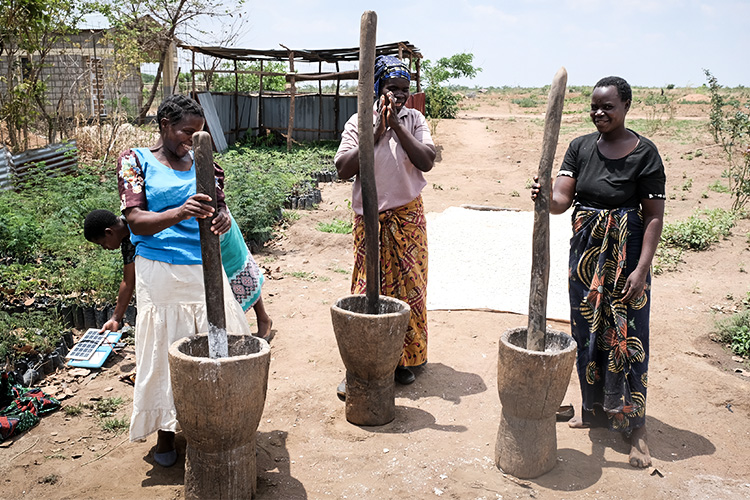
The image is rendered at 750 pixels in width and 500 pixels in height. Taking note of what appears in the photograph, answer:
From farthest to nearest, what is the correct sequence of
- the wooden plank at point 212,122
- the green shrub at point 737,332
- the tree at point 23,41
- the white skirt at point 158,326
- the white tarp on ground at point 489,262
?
the wooden plank at point 212,122 < the tree at point 23,41 < the white tarp on ground at point 489,262 < the green shrub at point 737,332 < the white skirt at point 158,326

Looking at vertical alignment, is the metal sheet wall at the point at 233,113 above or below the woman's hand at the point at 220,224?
above

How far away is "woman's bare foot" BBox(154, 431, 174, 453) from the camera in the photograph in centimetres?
283

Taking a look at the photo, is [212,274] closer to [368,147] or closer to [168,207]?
[168,207]

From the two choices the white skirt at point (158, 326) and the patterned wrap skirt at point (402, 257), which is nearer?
the white skirt at point (158, 326)

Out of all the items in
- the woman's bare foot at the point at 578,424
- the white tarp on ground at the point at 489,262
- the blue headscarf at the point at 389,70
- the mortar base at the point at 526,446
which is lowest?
the woman's bare foot at the point at 578,424

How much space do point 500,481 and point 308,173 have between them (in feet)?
29.9

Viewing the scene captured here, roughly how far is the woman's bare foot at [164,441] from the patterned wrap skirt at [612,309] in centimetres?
207

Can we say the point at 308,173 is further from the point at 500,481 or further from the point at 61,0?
the point at 500,481

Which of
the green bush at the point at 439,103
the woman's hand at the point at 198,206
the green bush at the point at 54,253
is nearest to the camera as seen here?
the woman's hand at the point at 198,206

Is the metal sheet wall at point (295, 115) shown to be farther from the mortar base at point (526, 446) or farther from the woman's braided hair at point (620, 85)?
the mortar base at point (526, 446)

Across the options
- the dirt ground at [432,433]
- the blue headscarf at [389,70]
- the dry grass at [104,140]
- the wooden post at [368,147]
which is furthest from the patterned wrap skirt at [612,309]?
the dry grass at [104,140]

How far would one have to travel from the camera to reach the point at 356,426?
10.5 ft

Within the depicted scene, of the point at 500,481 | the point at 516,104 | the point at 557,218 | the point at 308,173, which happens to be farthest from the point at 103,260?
the point at 516,104

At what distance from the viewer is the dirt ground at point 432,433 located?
8.80 feet
